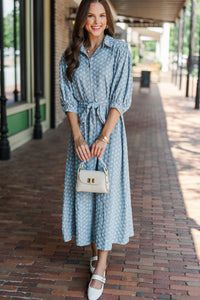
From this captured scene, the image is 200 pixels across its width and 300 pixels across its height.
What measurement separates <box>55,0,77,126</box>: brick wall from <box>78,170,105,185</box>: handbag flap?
24.7 feet

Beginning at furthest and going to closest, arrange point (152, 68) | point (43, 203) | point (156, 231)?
1. point (152, 68)
2. point (43, 203)
3. point (156, 231)

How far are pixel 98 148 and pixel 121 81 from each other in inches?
18.7

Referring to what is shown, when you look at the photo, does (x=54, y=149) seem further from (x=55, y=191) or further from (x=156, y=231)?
(x=156, y=231)

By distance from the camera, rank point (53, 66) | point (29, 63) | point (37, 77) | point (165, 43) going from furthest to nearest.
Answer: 1. point (165, 43)
2. point (53, 66)
3. point (37, 77)
4. point (29, 63)

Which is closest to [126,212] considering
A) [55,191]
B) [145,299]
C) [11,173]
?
[145,299]

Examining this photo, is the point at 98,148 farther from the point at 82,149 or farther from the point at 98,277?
the point at 98,277

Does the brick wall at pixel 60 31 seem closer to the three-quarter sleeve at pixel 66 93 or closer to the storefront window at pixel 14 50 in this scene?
the storefront window at pixel 14 50

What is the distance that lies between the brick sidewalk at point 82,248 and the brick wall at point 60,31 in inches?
148

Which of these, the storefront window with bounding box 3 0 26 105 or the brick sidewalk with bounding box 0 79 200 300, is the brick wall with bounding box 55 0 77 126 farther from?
the brick sidewalk with bounding box 0 79 200 300

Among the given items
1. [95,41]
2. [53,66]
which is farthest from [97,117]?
[53,66]

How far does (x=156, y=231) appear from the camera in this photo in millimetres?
3969

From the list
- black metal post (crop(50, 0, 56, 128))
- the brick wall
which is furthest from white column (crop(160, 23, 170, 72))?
black metal post (crop(50, 0, 56, 128))

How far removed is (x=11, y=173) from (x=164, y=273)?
333cm

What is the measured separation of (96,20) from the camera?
8.82 feet
